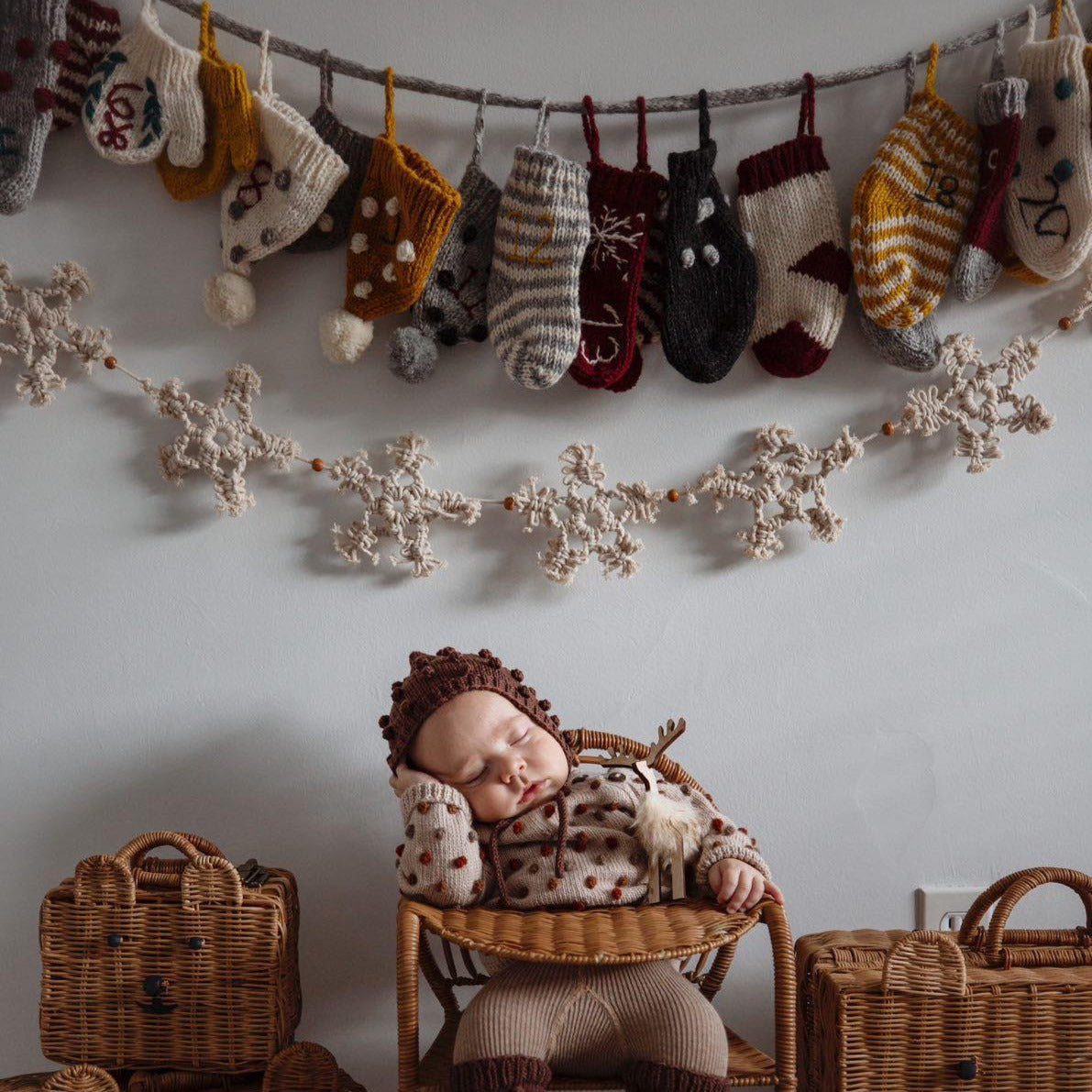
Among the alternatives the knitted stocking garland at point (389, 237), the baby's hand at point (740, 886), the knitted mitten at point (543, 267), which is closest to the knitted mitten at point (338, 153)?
the knitted stocking garland at point (389, 237)

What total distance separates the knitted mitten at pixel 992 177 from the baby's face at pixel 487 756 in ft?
2.90

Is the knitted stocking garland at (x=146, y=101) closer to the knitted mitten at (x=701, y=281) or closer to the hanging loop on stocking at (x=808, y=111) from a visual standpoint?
the knitted mitten at (x=701, y=281)

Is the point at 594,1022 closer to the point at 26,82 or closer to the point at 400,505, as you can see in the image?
the point at 400,505

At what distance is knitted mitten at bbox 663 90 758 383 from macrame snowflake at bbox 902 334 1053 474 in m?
0.30

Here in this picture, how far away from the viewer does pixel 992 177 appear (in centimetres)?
147

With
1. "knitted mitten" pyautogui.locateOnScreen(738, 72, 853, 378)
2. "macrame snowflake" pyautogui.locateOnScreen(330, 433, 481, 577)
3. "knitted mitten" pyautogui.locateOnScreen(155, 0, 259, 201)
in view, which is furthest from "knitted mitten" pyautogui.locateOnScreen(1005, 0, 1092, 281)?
"knitted mitten" pyautogui.locateOnScreen(155, 0, 259, 201)

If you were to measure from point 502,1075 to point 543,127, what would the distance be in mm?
1246

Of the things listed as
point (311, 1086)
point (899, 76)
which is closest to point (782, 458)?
point (899, 76)

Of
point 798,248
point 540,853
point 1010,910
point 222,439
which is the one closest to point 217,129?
point 222,439

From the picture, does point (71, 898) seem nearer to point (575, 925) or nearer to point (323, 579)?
point (323, 579)

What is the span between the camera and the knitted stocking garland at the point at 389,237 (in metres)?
1.44

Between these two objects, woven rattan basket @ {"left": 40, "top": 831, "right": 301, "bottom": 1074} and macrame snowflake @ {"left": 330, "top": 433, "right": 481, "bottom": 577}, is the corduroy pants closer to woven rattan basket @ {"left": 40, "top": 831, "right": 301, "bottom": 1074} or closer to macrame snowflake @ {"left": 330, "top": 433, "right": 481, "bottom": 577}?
woven rattan basket @ {"left": 40, "top": 831, "right": 301, "bottom": 1074}

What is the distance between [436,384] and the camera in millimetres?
1585

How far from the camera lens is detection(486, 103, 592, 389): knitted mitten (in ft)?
4.72
